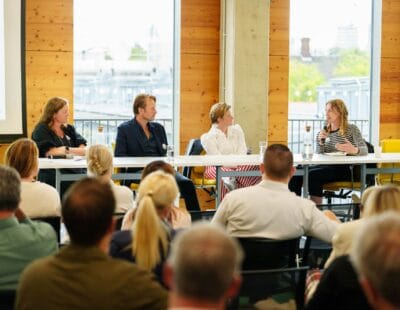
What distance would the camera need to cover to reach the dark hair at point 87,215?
2.07 m

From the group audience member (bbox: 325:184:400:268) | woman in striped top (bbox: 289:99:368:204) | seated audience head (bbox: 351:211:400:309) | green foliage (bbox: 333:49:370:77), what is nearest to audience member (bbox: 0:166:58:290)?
audience member (bbox: 325:184:400:268)

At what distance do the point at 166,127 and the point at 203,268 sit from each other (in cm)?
739

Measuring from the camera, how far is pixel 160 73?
8875mm

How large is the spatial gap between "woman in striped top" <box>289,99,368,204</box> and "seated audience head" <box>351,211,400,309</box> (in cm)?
552

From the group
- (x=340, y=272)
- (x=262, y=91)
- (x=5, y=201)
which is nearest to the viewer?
Result: (x=340, y=272)

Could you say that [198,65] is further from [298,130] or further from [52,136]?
[52,136]

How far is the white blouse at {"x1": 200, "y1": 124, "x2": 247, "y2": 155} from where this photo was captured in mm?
7082

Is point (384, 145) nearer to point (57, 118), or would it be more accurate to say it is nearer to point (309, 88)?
point (309, 88)

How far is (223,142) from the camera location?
7164mm

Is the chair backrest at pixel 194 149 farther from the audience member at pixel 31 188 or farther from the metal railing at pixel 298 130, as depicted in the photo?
the audience member at pixel 31 188

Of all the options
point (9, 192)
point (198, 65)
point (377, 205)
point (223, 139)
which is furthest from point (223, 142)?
point (9, 192)

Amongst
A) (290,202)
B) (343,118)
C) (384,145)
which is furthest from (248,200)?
(384,145)

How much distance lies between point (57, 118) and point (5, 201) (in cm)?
384

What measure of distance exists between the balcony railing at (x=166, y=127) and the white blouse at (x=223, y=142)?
1.67 meters
